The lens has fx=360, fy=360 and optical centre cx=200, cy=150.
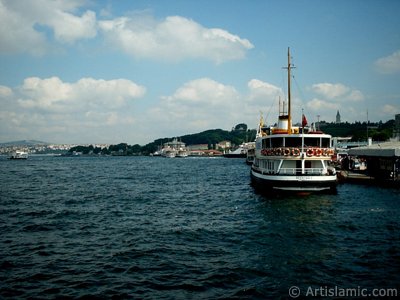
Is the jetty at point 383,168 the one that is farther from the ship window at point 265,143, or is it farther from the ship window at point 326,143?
the ship window at point 265,143

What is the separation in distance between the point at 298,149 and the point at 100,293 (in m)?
25.8

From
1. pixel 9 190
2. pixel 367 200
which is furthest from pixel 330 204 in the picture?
pixel 9 190

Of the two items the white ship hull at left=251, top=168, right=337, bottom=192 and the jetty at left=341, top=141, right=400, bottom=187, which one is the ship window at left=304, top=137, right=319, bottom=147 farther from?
the jetty at left=341, top=141, right=400, bottom=187

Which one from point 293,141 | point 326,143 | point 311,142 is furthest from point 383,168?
point 293,141

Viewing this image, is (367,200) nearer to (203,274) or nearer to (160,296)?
(203,274)

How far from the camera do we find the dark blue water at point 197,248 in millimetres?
14305

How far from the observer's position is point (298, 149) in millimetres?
35000

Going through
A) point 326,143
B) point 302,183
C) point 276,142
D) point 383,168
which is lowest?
point 302,183

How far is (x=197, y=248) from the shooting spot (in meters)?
19.3

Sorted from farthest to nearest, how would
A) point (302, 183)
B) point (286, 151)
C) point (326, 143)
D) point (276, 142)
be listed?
point (276, 142)
point (326, 143)
point (286, 151)
point (302, 183)

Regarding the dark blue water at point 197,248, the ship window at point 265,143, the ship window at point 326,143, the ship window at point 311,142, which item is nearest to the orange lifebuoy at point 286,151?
the ship window at point 311,142

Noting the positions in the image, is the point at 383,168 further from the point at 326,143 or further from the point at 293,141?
the point at 293,141

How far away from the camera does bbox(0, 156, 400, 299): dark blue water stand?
14.3 meters

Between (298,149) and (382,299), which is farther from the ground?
(298,149)
